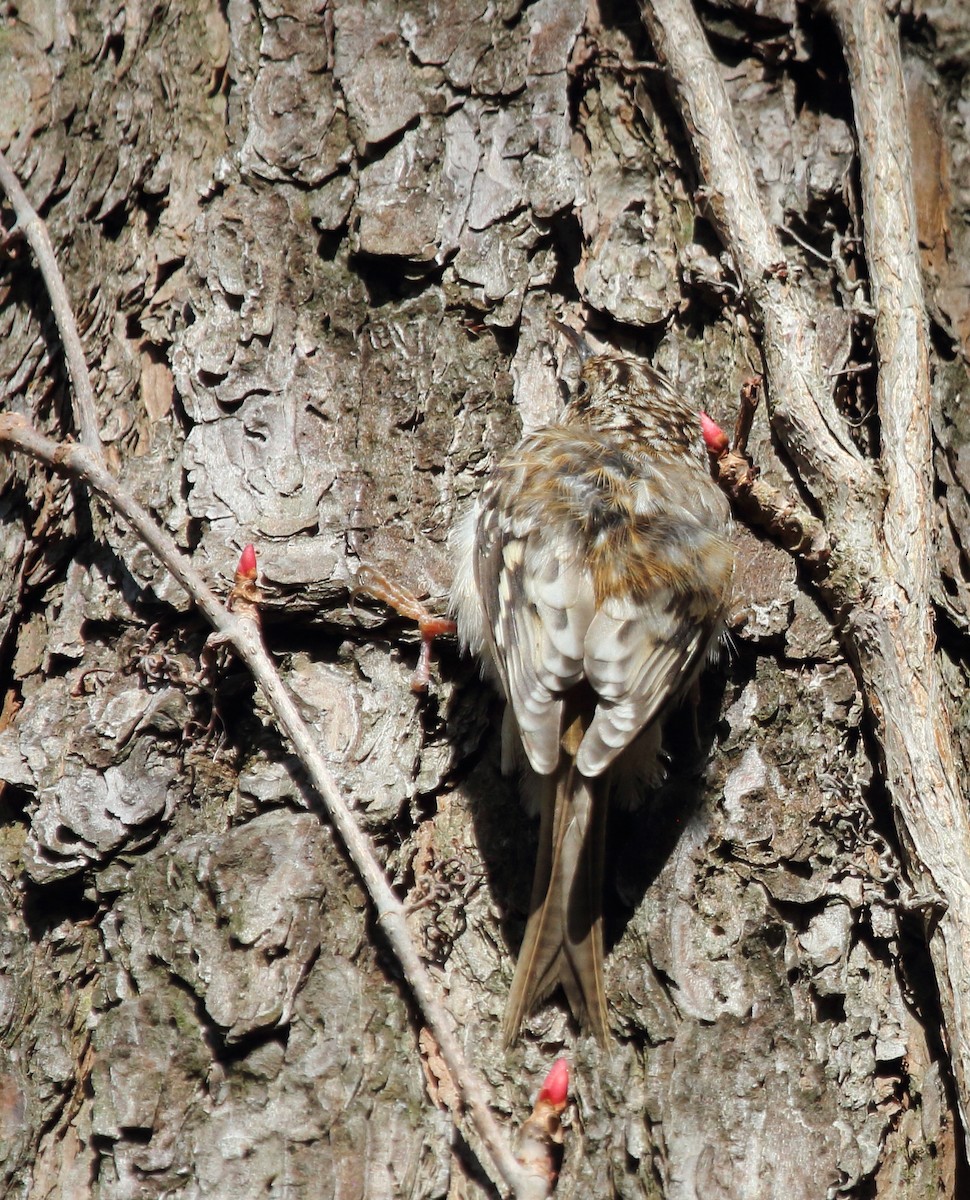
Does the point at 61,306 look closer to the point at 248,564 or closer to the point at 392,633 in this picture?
the point at 248,564

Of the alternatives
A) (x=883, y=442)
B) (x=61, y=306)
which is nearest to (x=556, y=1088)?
(x=883, y=442)

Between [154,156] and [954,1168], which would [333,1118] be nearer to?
[954,1168]

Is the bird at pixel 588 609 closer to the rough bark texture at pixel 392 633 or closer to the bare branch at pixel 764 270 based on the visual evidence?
the rough bark texture at pixel 392 633

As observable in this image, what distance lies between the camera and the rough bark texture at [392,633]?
2.19 m

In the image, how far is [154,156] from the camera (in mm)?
2797

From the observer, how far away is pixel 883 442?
264 centimetres

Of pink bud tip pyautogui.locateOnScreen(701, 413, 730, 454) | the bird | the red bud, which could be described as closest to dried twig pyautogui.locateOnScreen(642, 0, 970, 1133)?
pink bud tip pyautogui.locateOnScreen(701, 413, 730, 454)

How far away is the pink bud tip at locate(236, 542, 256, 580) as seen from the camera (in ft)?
7.53

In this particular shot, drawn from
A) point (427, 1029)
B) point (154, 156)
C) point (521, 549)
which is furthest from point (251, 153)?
point (427, 1029)

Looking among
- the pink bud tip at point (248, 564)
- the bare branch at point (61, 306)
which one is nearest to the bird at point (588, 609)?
the pink bud tip at point (248, 564)

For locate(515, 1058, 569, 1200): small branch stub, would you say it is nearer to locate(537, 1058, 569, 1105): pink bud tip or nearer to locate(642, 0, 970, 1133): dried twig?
locate(537, 1058, 569, 1105): pink bud tip

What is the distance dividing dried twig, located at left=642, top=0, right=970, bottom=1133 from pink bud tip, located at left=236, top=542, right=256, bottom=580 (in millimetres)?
1217

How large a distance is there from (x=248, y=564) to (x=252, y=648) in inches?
6.5

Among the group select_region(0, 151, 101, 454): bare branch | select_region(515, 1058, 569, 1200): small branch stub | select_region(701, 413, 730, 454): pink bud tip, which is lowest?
select_region(515, 1058, 569, 1200): small branch stub
